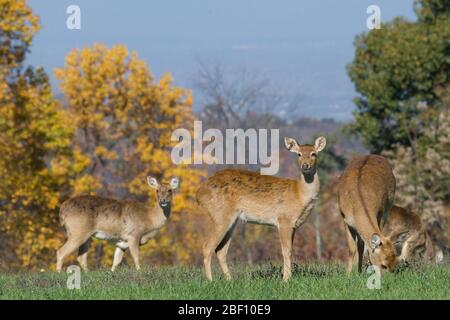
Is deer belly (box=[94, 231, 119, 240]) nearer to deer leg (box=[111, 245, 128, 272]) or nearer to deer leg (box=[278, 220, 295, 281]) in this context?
deer leg (box=[111, 245, 128, 272])

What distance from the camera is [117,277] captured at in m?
12.7

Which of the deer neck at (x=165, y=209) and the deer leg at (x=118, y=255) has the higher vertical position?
the deer neck at (x=165, y=209)

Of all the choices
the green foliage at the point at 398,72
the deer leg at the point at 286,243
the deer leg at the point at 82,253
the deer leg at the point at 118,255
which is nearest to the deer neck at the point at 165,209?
the deer leg at the point at 118,255

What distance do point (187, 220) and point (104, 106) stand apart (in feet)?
22.9

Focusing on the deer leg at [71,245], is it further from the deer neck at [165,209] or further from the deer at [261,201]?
the deer at [261,201]

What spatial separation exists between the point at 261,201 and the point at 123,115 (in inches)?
1321

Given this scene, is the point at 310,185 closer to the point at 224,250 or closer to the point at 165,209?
the point at 224,250

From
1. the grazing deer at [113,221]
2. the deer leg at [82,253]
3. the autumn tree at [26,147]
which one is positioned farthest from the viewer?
the autumn tree at [26,147]

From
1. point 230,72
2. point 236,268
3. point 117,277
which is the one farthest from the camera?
Answer: point 230,72

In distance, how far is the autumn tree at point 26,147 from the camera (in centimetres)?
3481

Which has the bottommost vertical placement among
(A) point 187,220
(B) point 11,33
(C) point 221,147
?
(A) point 187,220

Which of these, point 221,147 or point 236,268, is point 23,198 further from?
point 236,268
